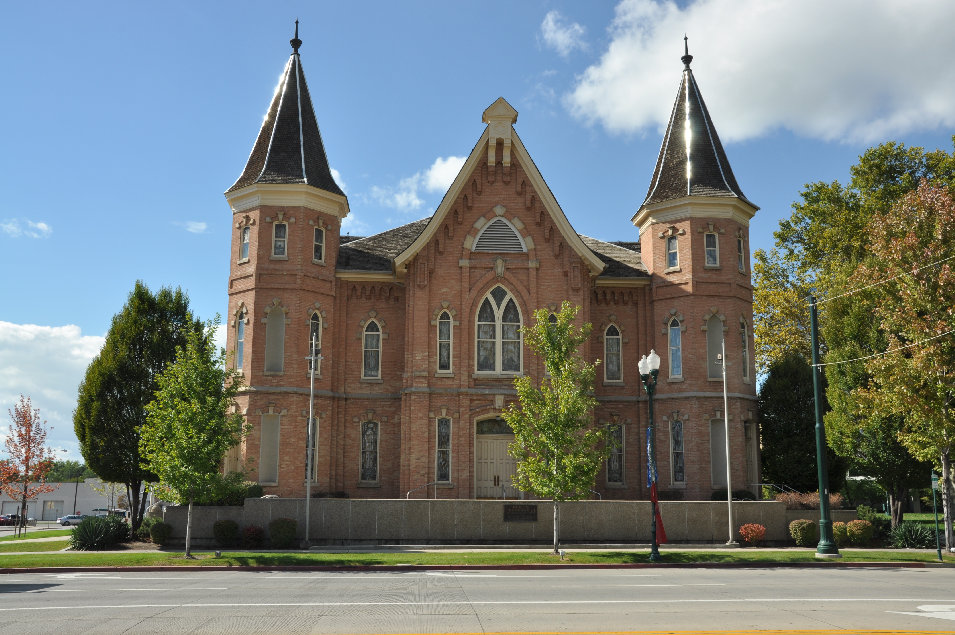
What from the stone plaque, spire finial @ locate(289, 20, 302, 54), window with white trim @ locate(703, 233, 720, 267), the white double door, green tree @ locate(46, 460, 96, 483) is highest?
spire finial @ locate(289, 20, 302, 54)

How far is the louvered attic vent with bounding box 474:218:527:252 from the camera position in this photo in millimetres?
29922

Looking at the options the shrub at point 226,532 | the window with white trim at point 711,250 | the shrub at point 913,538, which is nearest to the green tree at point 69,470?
the shrub at point 226,532

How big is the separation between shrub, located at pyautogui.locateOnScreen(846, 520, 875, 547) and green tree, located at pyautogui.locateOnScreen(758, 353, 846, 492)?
255 inches

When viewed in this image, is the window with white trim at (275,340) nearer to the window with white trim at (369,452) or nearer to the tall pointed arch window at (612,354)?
the window with white trim at (369,452)

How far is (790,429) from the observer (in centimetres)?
3212

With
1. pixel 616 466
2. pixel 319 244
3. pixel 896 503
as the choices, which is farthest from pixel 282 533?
pixel 896 503

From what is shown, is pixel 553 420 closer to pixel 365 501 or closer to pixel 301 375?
pixel 365 501

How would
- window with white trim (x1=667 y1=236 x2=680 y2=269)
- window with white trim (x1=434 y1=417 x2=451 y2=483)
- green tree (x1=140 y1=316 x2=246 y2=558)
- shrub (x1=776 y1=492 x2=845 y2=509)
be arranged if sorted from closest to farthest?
green tree (x1=140 y1=316 x2=246 y2=558)
shrub (x1=776 y1=492 x2=845 y2=509)
window with white trim (x1=434 y1=417 x2=451 y2=483)
window with white trim (x1=667 y1=236 x2=680 y2=269)

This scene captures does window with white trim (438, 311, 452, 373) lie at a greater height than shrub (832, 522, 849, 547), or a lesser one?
greater

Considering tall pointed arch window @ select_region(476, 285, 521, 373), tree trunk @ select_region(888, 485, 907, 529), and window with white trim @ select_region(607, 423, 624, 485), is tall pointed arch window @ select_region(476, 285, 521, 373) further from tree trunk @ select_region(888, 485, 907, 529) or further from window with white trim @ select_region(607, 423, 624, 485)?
tree trunk @ select_region(888, 485, 907, 529)

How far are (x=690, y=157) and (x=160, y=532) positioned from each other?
2410 cm

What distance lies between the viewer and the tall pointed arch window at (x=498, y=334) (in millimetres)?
29406

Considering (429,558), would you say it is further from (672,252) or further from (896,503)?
(896,503)

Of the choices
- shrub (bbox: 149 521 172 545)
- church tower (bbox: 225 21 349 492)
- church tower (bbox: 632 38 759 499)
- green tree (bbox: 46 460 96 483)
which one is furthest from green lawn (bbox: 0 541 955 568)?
green tree (bbox: 46 460 96 483)
